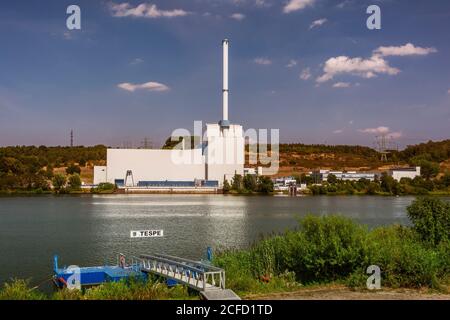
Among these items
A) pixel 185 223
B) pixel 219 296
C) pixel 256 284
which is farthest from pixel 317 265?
pixel 185 223

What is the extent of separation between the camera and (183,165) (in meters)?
94.7

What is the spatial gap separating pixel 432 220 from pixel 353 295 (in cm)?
657

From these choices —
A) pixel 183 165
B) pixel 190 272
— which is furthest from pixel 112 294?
pixel 183 165

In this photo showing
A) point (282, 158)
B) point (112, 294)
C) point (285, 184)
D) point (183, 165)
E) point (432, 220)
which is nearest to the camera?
point (112, 294)

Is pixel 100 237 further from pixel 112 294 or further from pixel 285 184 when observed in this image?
pixel 285 184

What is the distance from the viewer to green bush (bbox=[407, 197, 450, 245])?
54.1 feet

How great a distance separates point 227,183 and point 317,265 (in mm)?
79778

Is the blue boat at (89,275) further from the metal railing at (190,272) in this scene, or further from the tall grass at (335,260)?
the tall grass at (335,260)

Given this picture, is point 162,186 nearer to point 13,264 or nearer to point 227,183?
point 227,183

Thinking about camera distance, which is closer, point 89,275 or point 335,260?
point 335,260

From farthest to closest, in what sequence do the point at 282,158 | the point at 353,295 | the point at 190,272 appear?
the point at 282,158 → the point at 190,272 → the point at 353,295

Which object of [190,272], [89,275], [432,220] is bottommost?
[89,275]

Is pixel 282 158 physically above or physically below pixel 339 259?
above

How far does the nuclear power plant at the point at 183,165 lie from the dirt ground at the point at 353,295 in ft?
263
